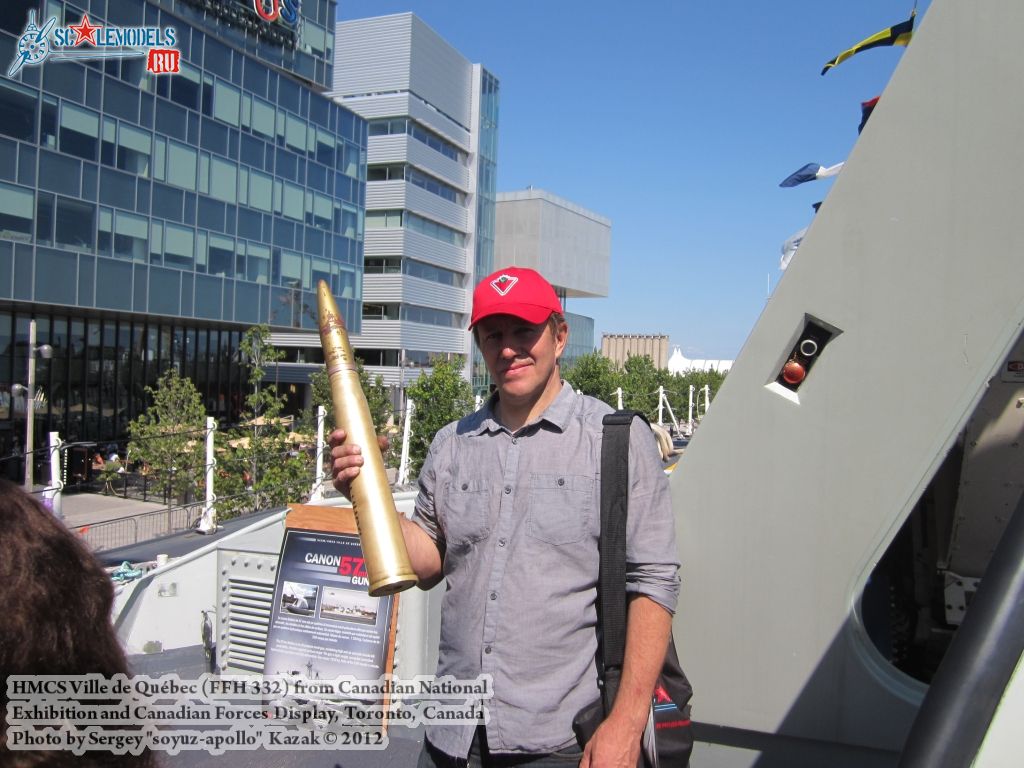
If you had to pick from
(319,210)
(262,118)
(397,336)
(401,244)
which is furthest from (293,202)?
(401,244)

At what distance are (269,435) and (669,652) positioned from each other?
1714 centimetres

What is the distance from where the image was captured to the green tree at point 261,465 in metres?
16.2

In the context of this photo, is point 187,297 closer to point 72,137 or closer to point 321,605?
point 72,137

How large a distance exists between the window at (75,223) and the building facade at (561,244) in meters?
51.9

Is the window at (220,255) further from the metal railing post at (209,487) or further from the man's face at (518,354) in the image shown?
the man's face at (518,354)

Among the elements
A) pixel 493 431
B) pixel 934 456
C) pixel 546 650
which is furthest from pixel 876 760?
pixel 493 431

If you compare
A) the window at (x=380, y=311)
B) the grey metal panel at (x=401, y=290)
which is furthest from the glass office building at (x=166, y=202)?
the window at (x=380, y=311)

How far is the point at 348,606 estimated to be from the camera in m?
4.72

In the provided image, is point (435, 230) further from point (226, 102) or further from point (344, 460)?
point (344, 460)

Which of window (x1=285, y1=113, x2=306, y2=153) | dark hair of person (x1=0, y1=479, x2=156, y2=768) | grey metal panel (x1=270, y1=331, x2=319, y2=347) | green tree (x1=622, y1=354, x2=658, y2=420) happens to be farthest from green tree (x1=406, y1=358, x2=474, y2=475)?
grey metal panel (x1=270, y1=331, x2=319, y2=347)

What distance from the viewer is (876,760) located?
2520mm

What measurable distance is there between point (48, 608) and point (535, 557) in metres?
1.22

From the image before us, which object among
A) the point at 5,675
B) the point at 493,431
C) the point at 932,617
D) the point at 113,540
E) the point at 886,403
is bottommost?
the point at 113,540

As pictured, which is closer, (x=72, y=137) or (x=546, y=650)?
(x=546, y=650)
